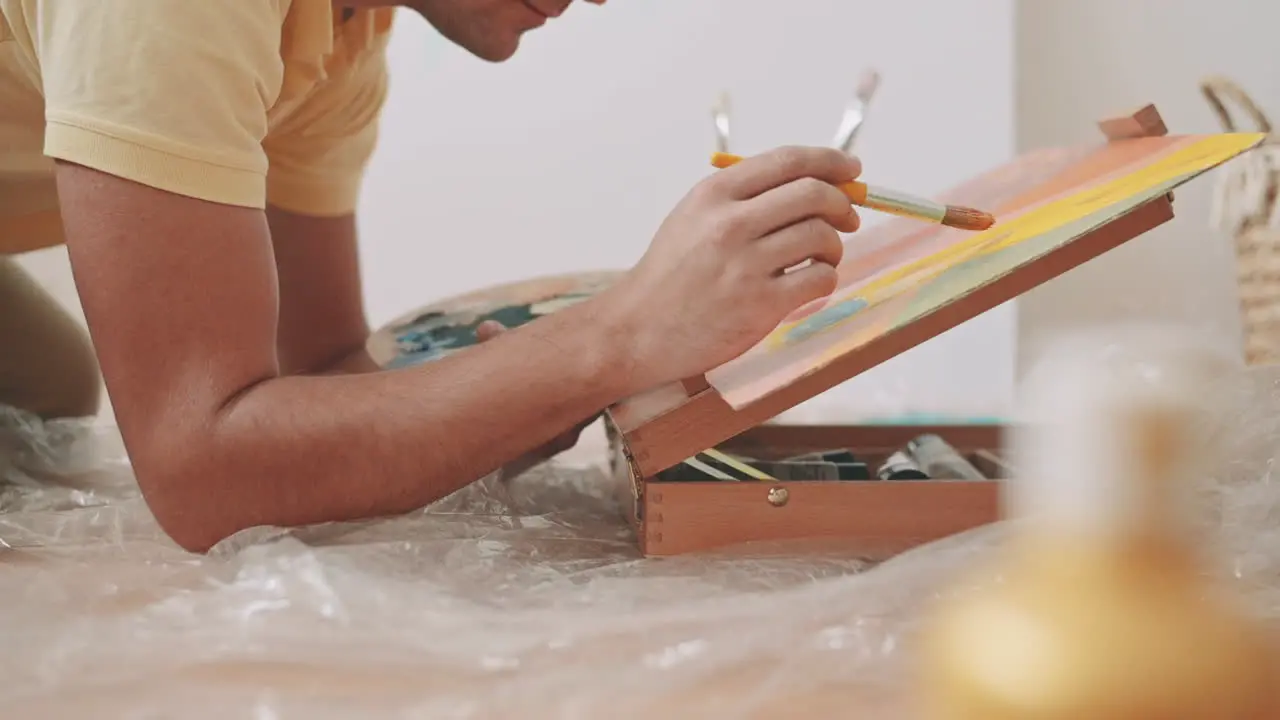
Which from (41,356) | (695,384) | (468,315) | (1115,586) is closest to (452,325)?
(468,315)

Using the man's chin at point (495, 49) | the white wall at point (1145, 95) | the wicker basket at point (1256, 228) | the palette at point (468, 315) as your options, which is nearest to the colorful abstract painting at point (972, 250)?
the palette at point (468, 315)

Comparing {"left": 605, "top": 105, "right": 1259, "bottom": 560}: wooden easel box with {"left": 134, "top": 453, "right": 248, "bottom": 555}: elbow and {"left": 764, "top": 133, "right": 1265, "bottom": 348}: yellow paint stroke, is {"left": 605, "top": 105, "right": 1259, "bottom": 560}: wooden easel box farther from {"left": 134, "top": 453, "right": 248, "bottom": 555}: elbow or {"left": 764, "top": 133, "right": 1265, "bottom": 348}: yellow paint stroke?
{"left": 134, "top": 453, "right": 248, "bottom": 555}: elbow

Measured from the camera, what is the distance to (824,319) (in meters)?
0.60

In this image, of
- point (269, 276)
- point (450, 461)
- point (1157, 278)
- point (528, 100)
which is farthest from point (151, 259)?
point (1157, 278)

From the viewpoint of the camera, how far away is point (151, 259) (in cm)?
54

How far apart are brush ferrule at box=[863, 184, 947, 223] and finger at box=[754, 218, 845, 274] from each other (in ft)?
0.09

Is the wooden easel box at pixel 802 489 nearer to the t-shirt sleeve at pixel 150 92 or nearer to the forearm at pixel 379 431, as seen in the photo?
the forearm at pixel 379 431

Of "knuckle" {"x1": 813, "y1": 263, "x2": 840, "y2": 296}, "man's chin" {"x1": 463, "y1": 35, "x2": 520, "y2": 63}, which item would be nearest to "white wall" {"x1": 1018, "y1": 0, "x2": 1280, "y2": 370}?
"man's chin" {"x1": 463, "y1": 35, "x2": 520, "y2": 63}

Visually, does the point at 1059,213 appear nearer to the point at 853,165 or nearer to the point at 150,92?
the point at 853,165

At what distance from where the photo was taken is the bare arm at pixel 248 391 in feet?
1.77

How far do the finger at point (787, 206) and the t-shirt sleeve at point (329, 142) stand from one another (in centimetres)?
49

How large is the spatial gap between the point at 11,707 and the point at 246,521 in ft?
0.58

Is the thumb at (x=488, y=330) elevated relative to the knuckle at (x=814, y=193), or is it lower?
lower

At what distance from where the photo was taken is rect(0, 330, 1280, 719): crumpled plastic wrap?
0.39m
